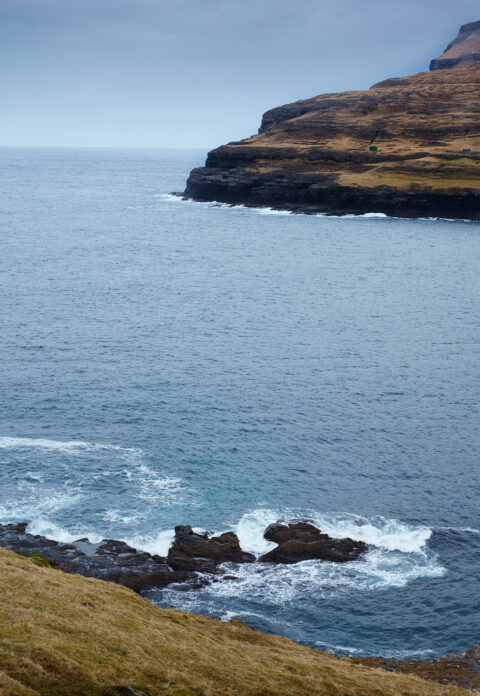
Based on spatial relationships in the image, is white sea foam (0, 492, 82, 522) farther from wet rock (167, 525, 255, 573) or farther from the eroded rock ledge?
wet rock (167, 525, 255, 573)

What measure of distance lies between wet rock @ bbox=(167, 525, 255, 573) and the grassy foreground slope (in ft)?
35.9

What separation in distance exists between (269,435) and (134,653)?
138 feet

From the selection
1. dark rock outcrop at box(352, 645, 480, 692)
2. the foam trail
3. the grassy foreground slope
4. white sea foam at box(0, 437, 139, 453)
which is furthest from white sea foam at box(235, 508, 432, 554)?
white sea foam at box(0, 437, 139, 453)

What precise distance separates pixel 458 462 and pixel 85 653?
46.8m

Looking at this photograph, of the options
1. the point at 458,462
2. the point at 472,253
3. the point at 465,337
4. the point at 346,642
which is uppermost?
the point at 472,253

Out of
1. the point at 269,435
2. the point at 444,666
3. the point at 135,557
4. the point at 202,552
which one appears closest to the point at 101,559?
the point at 135,557

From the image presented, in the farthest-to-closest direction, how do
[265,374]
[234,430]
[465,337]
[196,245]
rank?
[196,245], [465,337], [265,374], [234,430]

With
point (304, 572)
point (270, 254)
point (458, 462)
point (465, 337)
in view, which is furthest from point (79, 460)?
point (270, 254)

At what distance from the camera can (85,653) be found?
28688 millimetres

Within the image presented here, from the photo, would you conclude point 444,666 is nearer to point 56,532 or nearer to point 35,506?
point 56,532

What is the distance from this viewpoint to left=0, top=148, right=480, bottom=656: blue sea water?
48.9 meters

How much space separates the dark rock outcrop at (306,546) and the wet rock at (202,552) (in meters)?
2.18

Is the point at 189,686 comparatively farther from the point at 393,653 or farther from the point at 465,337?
the point at 465,337

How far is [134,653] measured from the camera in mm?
30078
